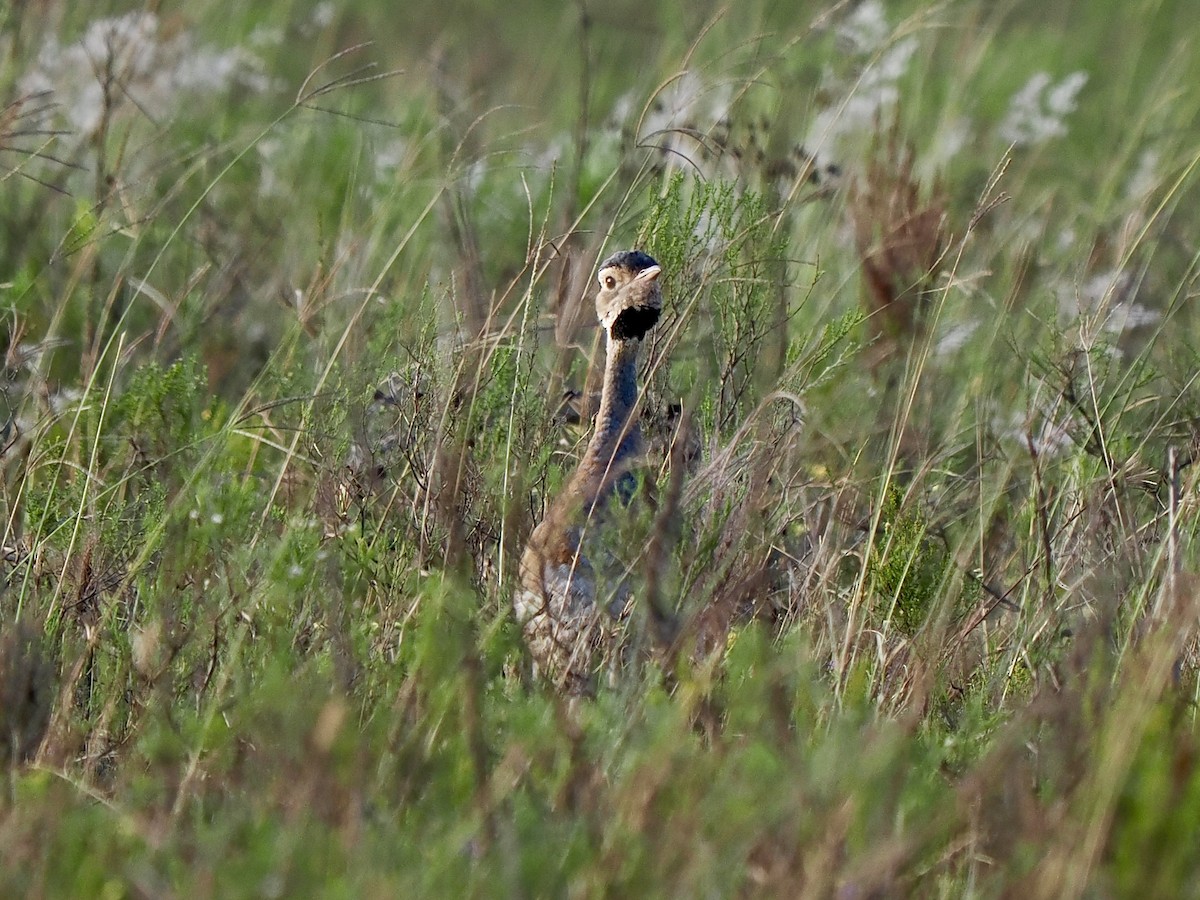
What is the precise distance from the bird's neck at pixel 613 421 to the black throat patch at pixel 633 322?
0.07ft

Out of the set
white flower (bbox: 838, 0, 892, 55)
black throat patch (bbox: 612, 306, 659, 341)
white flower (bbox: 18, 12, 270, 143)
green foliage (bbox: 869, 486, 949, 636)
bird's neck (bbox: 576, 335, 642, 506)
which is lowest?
green foliage (bbox: 869, 486, 949, 636)

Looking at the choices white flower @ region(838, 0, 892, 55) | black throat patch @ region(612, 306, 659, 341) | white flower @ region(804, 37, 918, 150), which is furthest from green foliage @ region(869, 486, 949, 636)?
white flower @ region(838, 0, 892, 55)

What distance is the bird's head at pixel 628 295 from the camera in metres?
3.65

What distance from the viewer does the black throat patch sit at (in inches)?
146

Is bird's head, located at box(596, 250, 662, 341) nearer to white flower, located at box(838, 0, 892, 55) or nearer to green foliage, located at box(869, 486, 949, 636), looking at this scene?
green foliage, located at box(869, 486, 949, 636)

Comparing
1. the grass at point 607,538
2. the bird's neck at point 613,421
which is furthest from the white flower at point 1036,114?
the bird's neck at point 613,421

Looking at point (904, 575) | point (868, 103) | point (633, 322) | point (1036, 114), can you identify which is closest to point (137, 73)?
point (868, 103)

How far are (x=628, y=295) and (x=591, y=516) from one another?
613 mm

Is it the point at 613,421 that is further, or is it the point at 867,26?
the point at 867,26

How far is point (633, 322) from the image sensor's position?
3.77 meters

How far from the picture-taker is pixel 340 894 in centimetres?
203

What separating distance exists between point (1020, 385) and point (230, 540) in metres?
2.36

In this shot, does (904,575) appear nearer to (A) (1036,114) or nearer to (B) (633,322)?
(B) (633,322)

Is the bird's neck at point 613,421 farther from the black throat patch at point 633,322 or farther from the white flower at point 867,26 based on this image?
the white flower at point 867,26
